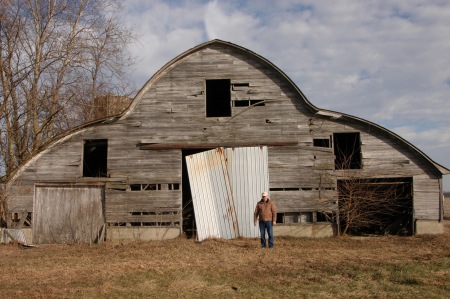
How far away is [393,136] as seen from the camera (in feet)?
49.5

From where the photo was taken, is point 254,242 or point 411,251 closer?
point 411,251

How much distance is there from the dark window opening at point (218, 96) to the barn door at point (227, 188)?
10.3ft

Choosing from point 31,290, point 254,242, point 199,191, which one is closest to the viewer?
point 31,290

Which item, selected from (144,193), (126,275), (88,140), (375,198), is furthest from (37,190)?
(375,198)

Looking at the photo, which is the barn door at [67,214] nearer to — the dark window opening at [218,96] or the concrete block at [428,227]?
the dark window opening at [218,96]

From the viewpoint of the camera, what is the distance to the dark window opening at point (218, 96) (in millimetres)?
17248

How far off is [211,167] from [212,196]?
104 centimetres

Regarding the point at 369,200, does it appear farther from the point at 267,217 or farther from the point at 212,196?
the point at 212,196

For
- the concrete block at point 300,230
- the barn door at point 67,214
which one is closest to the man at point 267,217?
the concrete block at point 300,230

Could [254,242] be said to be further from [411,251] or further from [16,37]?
[16,37]

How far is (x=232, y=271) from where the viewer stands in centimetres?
931

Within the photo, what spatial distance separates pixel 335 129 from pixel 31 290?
11234 mm

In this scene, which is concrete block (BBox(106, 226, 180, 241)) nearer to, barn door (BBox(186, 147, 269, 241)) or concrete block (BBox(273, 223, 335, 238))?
barn door (BBox(186, 147, 269, 241))

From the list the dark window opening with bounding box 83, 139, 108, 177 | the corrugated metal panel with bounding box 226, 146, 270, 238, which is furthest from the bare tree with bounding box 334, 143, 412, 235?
the dark window opening with bounding box 83, 139, 108, 177
